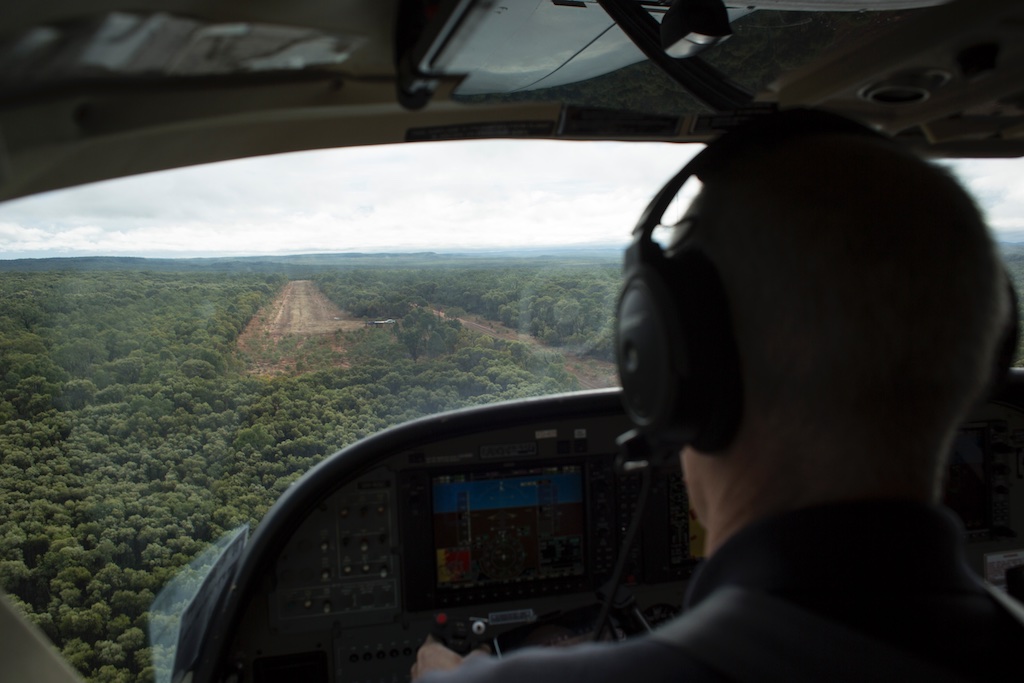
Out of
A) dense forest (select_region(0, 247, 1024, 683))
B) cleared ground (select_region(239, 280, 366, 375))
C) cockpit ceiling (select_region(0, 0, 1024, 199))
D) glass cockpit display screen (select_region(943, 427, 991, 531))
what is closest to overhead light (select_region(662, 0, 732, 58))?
cockpit ceiling (select_region(0, 0, 1024, 199))

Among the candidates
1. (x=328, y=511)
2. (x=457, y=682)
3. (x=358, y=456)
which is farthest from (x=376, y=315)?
(x=457, y=682)

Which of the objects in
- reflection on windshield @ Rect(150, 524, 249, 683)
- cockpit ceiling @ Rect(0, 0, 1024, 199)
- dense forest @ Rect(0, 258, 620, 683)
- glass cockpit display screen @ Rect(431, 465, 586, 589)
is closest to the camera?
cockpit ceiling @ Rect(0, 0, 1024, 199)

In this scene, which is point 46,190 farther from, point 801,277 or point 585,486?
point 585,486

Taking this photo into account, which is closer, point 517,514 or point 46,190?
point 46,190

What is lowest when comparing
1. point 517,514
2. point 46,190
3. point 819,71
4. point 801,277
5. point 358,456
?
point 517,514

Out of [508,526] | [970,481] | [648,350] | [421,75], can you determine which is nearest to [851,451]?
[648,350]

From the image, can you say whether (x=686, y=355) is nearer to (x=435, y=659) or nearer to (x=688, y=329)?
(x=688, y=329)

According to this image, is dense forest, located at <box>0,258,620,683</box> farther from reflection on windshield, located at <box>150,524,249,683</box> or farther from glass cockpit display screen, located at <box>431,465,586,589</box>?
glass cockpit display screen, located at <box>431,465,586,589</box>
